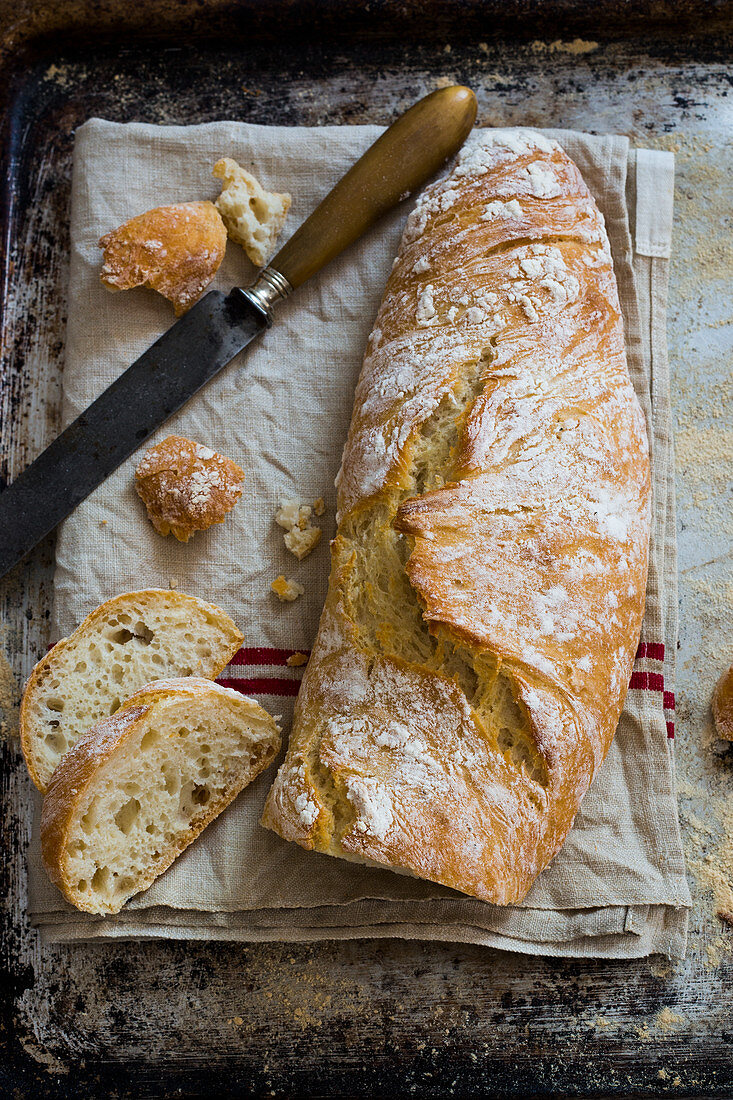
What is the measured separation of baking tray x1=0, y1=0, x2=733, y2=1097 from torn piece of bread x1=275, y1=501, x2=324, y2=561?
2.11ft

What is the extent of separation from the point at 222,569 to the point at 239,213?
95 centimetres

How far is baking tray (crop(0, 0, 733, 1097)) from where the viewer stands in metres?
1.97

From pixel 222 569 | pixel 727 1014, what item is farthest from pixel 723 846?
pixel 222 569

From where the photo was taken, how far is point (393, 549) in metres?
1.79

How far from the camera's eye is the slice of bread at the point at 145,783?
1809 mm

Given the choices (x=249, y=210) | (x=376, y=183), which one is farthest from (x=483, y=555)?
(x=249, y=210)

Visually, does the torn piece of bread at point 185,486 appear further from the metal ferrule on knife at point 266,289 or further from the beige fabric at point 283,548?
the metal ferrule on knife at point 266,289

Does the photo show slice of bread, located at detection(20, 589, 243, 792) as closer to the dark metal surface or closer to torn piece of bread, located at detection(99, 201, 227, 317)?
the dark metal surface

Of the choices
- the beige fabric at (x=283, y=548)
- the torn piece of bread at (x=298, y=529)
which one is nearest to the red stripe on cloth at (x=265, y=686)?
the beige fabric at (x=283, y=548)

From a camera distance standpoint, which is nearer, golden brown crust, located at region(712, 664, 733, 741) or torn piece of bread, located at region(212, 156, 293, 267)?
golden brown crust, located at region(712, 664, 733, 741)

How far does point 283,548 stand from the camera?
212cm

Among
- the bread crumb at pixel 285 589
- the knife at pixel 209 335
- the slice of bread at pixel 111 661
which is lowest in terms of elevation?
the slice of bread at pixel 111 661

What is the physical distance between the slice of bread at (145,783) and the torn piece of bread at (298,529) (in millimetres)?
397

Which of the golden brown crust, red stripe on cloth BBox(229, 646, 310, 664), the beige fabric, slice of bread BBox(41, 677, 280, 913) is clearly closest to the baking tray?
the beige fabric
